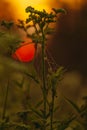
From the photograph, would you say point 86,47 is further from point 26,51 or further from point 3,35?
point 3,35

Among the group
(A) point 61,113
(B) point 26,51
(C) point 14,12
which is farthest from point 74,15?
(A) point 61,113

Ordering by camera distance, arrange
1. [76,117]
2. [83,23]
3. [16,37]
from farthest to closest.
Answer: [83,23]
[76,117]
[16,37]

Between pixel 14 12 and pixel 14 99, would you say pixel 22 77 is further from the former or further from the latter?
pixel 14 12

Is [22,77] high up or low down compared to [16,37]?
down

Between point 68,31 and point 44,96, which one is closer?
point 44,96

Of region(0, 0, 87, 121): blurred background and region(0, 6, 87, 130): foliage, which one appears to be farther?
region(0, 0, 87, 121): blurred background

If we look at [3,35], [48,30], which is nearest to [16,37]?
[3,35]

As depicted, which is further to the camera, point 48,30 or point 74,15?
point 74,15

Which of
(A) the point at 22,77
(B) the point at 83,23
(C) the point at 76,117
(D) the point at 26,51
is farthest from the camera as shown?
(B) the point at 83,23

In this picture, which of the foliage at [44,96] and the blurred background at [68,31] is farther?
the blurred background at [68,31]
